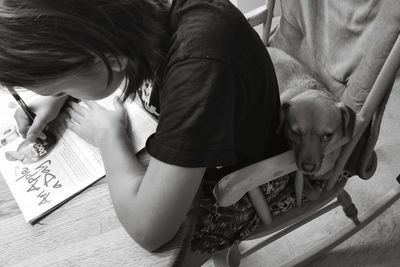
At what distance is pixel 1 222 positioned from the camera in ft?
2.08

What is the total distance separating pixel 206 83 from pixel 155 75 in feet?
0.59

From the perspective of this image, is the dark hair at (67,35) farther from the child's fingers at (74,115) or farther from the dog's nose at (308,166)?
the dog's nose at (308,166)

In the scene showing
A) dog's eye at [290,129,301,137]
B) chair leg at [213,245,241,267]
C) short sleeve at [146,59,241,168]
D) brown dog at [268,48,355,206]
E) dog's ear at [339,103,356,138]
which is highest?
short sleeve at [146,59,241,168]

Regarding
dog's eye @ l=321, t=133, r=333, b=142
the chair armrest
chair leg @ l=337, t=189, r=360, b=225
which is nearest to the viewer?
the chair armrest

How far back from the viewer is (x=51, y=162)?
710 millimetres

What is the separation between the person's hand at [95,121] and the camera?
2.38 feet

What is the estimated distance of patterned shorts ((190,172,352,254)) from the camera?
0.78 m

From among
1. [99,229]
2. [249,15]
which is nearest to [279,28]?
[249,15]

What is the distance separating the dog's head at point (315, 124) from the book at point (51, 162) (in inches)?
16.0

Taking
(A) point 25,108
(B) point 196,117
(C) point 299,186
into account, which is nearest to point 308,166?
(C) point 299,186

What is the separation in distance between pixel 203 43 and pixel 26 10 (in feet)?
0.84

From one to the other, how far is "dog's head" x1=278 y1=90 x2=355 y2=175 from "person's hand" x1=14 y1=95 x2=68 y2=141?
20.8 inches

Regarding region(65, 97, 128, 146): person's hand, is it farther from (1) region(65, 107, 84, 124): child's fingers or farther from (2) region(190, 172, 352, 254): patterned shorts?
(2) region(190, 172, 352, 254): patterned shorts

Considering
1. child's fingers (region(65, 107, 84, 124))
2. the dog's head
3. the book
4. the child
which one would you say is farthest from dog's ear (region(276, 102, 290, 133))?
child's fingers (region(65, 107, 84, 124))
